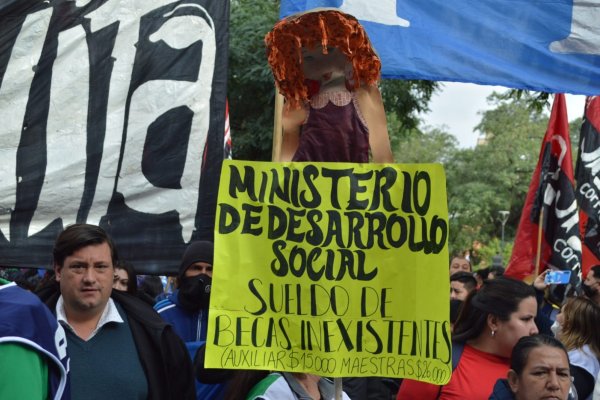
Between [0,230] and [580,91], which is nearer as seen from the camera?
[0,230]

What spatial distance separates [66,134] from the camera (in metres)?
5.91

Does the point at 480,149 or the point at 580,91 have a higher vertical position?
the point at 480,149

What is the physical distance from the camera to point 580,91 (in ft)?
24.3

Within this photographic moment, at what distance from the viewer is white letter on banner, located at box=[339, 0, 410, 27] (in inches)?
280

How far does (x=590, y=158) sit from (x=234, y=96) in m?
8.00

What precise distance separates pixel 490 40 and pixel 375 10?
2.59 ft

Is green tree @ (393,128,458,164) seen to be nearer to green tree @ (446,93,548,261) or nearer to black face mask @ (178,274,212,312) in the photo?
green tree @ (446,93,548,261)

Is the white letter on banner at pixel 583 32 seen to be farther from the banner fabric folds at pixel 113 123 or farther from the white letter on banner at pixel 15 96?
the white letter on banner at pixel 15 96

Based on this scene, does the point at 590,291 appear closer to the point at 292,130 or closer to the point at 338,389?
the point at 292,130

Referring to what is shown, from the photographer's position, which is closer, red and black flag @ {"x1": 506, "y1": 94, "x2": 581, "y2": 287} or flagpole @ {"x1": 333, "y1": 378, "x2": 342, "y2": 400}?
flagpole @ {"x1": 333, "y1": 378, "x2": 342, "y2": 400}

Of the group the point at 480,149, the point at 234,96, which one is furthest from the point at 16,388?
the point at 480,149

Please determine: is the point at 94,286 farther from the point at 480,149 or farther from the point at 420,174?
the point at 480,149

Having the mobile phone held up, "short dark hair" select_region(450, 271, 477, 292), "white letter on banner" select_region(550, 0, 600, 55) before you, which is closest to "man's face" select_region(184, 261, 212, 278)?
"white letter on banner" select_region(550, 0, 600, 55)

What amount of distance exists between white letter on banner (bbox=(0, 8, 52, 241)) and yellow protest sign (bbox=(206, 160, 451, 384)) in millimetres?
1950
